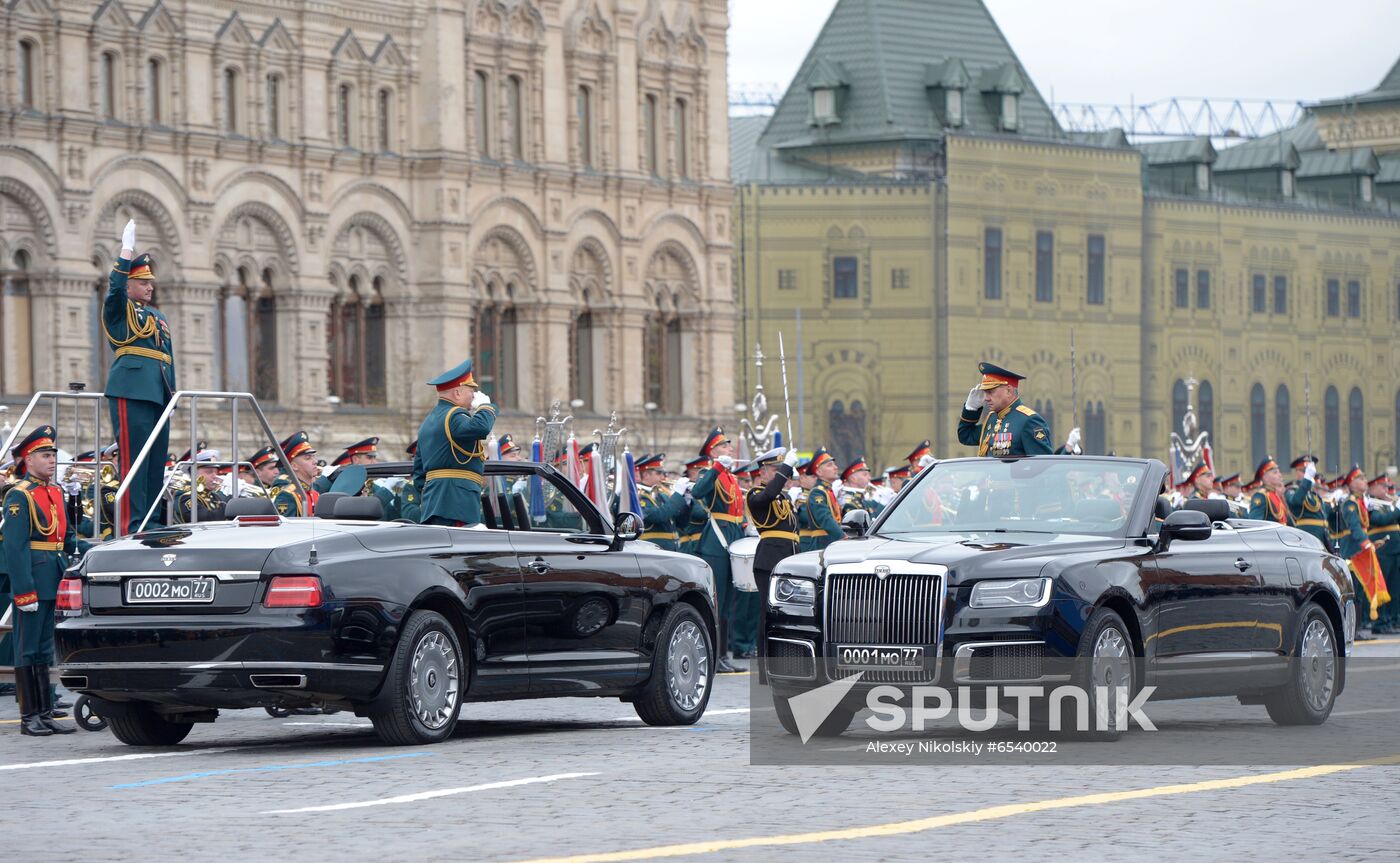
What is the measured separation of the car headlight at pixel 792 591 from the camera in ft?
47.0

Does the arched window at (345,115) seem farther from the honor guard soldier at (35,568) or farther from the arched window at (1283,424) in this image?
the arched window at (1283,424)

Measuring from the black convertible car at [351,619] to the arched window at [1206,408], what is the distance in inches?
2852

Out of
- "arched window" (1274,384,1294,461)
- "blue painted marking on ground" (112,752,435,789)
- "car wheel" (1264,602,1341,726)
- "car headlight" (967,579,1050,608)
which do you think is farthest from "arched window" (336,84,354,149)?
"arched window" (1274,384,1294,461)

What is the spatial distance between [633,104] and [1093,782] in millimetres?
47611

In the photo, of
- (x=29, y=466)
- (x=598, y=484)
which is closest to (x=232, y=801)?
(x=29, y=466)

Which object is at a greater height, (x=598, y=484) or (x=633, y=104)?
(x=633, y=104)

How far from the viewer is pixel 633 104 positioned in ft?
194

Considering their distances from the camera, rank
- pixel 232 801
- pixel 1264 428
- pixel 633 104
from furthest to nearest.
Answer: pixel 1264 428 < pixel 633 104 < pixel 232 801

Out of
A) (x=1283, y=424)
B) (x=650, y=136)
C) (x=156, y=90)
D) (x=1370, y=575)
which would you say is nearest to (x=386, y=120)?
(x=156, y=90)

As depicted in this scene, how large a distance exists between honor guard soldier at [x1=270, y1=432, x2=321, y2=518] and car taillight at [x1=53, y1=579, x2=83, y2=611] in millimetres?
4911

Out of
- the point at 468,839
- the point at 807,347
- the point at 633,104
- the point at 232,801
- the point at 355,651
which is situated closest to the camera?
the point at 468,839

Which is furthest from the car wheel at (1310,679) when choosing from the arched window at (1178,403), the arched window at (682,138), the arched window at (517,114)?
the arched window at (1178,403)

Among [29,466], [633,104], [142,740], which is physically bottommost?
[142,740]

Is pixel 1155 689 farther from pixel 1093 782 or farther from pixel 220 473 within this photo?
pixel 220 473
